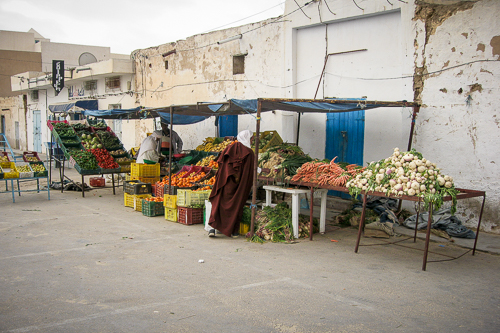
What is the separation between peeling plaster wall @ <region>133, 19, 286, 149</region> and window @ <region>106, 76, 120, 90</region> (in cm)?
200

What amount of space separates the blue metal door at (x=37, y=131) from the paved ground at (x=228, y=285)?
23199mm

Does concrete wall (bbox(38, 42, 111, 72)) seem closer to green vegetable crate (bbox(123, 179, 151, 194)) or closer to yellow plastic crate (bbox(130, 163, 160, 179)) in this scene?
yellow plastic crate (bbox(130, 163, 160, 179))

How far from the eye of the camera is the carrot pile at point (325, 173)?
707 cm

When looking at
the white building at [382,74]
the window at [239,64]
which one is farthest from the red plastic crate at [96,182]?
the window at [239,64]

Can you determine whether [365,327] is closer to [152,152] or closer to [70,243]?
[70,243]

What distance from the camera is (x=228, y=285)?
5.19m

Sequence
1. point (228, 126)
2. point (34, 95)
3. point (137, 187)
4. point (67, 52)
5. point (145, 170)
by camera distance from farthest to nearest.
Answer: point (67, 52) < point (34, 95) < point (228, 126) < point (145, 170) < point (137, 187)

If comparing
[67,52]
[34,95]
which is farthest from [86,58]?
[67,52]

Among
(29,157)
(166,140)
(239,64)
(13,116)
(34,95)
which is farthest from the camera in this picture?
(13,116)

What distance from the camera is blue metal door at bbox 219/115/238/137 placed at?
46.6 ft

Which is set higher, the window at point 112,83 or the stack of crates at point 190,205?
the window at point 112,83

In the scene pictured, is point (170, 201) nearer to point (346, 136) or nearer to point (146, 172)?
point (146, 172)

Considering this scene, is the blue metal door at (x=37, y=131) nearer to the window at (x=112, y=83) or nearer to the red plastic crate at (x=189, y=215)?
the window at (x=112, y=83)

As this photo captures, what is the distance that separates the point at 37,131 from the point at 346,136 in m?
25.4
